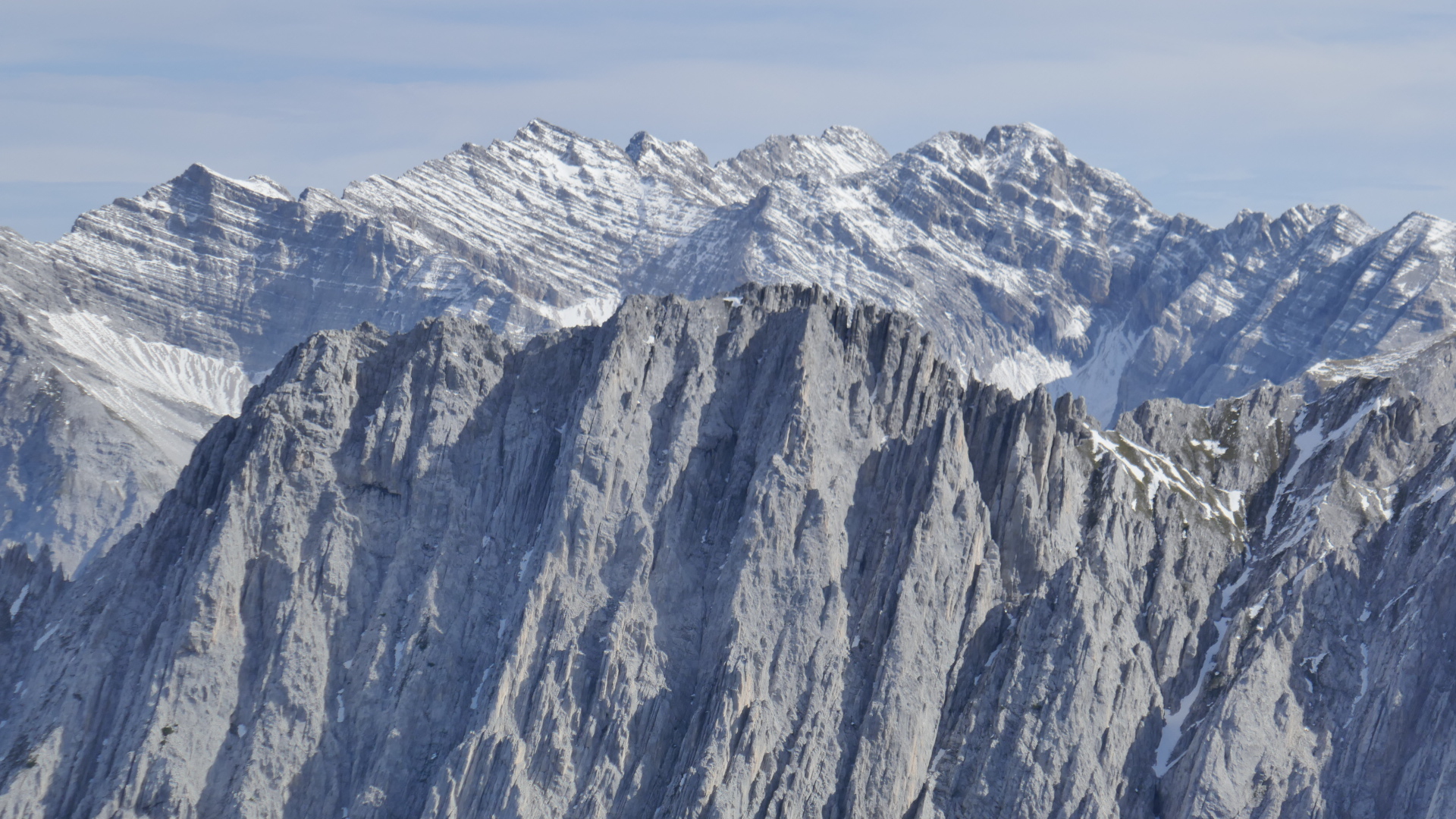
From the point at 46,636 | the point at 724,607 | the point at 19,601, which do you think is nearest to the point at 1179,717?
the point at 724,607

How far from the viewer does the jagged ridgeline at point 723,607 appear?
15188 cm

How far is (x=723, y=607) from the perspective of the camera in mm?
159625

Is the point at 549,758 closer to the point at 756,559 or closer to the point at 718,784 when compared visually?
the point at 718,784

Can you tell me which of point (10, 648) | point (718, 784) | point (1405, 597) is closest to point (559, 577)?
point (718, 784)

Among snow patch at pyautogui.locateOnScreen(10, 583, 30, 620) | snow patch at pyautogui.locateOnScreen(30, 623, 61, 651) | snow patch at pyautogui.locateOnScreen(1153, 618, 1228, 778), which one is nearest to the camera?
snow patch at pyautogui.locateOnScreen(1153, 618, 1228, 778)

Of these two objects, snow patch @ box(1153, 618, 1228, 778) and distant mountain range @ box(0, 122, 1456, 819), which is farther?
snow patch @ box(1153, 618, 1228, 778)

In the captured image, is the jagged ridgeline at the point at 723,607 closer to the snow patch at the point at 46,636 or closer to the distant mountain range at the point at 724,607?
the distant mountain range at the point at 724,607

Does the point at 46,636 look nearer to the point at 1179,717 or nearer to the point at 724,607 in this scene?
the point at 724,607

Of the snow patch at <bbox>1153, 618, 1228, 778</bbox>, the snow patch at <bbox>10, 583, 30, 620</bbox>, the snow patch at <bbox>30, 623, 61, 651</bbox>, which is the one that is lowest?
the snow patch at <bbox>30, 623, 61, 651</bbox>

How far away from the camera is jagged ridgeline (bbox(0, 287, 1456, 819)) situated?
152 metres

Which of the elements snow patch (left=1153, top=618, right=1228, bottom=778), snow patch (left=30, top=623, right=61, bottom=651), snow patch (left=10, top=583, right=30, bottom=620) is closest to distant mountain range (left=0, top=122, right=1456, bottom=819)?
snow patch (left=1153, top=618, right=1228, bottom=778)

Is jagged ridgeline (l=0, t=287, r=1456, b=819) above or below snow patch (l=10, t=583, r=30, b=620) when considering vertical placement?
above

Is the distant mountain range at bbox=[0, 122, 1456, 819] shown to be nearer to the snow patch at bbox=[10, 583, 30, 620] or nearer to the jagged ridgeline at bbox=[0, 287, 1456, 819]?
the jagged ridgeline at bbox=[0, 287, 1456, 819]

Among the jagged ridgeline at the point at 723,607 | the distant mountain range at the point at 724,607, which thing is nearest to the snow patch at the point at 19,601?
the jagged ridgeline at the point at 723,607
